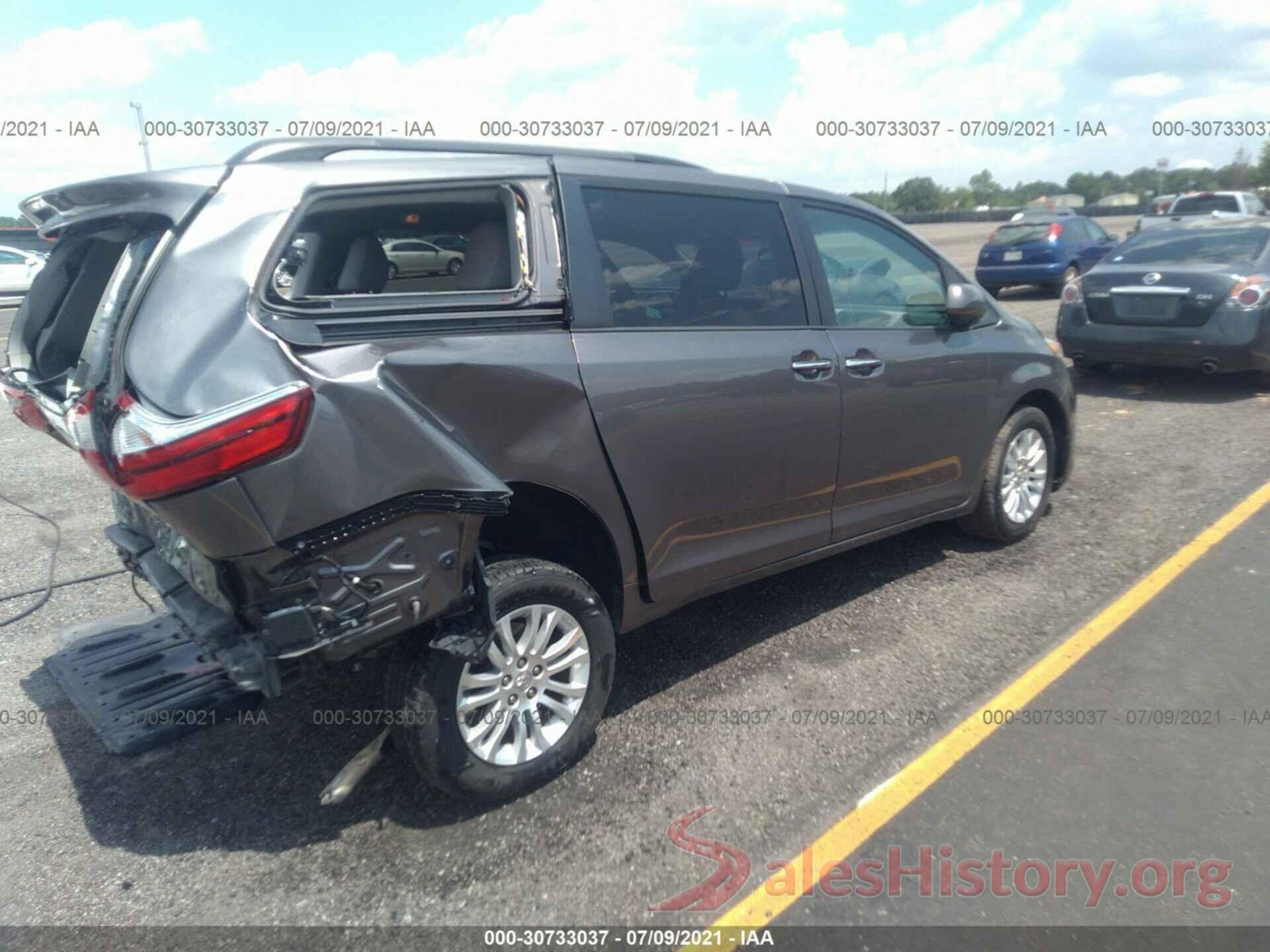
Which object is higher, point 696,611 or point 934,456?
point 934,456

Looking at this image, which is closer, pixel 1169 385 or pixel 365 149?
pixel 365 149

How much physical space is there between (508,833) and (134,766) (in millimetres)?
1398

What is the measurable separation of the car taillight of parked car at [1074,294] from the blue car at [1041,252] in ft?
24.1

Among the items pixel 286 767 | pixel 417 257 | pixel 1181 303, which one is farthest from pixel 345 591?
pixel 1181 303

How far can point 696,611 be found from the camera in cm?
452

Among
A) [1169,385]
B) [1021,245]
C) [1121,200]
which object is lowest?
[1169,385]

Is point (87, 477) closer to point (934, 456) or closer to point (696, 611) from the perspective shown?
point (696, 611)

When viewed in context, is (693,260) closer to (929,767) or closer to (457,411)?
(457,411)

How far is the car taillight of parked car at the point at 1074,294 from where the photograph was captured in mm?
9164

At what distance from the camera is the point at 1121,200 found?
54.3 m

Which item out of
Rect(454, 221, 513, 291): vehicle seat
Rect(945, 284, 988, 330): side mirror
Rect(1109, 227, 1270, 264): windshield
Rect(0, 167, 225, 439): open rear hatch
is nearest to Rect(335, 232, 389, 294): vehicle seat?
Rect(454, 221, 513, 291): vehicle seat

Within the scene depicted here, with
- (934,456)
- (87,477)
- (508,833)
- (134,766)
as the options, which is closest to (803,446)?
(934,456)

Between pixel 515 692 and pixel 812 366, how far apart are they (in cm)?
174

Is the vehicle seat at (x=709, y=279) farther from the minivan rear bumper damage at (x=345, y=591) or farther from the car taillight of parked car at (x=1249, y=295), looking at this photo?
the car taillight of parked car at (x=1249, y=295)
